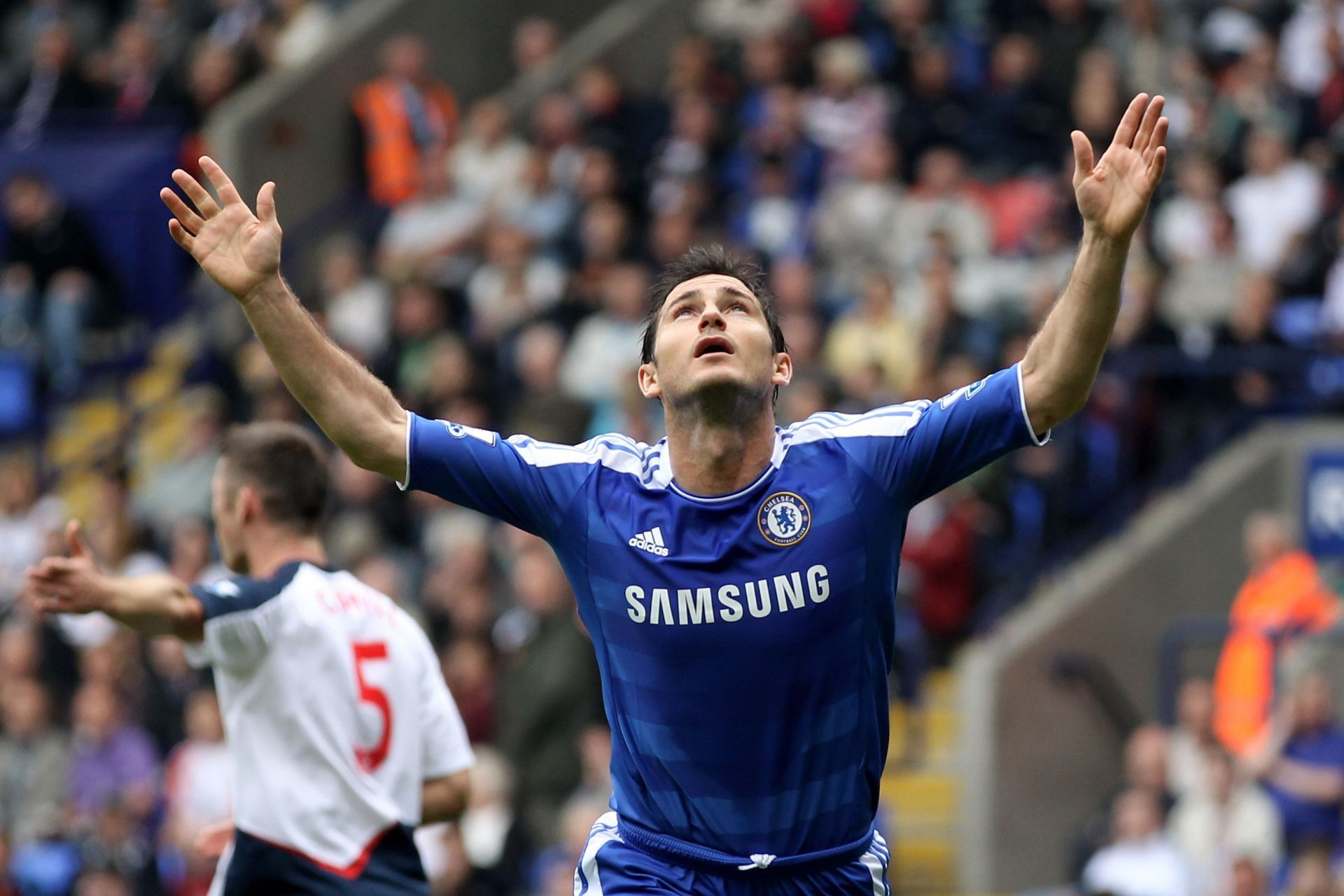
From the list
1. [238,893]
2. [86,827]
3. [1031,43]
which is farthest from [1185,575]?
[238,893]

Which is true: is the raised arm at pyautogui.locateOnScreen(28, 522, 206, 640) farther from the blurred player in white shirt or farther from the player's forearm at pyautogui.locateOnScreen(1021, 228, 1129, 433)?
the player's forearm at pyautogui.locateOnScreen(1021, 228, 1129, 433)

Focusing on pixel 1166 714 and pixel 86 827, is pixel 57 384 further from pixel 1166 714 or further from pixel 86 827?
pixel 1166 714

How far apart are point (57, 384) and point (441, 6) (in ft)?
18.8

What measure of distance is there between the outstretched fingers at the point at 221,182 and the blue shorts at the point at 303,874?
2.13 m

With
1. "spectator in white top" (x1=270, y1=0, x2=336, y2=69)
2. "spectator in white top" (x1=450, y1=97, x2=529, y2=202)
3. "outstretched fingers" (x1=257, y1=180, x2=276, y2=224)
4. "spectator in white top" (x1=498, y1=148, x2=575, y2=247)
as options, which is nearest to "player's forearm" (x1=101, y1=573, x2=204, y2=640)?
"outstretched fingers" (x1=257, y1=180, x2=276, y2=224)

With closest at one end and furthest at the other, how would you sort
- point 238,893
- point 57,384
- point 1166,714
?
point 238,893 < point 1166,714 < point 57,384

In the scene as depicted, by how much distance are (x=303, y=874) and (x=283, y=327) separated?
1.98 meters

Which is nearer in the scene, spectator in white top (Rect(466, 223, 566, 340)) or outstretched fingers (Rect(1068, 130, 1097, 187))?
outstretched fingers (Rect(1068, 130, 1097, 187))

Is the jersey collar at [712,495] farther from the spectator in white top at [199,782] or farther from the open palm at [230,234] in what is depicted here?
the spectator in white top at [199,782]

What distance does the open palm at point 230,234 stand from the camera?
5367 millimetres

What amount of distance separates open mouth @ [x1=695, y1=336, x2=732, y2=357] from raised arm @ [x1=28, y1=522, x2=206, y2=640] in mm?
1850

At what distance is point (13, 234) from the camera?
1822 centimetres

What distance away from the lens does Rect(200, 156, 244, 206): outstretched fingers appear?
5.41 metres

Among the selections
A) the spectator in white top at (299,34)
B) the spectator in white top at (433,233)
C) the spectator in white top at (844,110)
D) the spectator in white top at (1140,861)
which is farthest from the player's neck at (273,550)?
the spectator in white top at (299,34)
